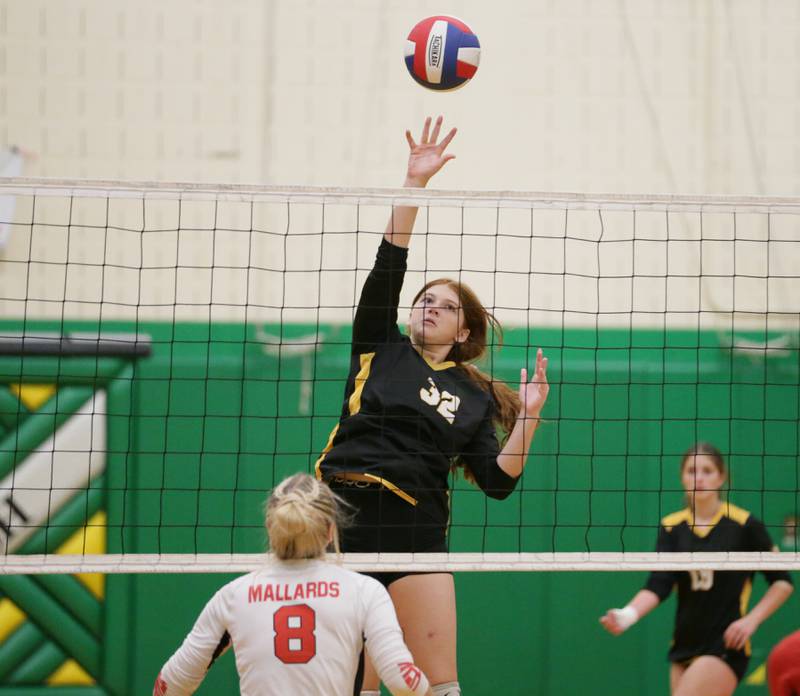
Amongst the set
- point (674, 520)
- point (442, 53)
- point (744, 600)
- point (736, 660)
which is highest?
point (442, 53)

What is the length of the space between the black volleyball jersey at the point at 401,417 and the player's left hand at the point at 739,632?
200 cm

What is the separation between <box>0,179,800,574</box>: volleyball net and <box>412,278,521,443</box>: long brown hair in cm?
223

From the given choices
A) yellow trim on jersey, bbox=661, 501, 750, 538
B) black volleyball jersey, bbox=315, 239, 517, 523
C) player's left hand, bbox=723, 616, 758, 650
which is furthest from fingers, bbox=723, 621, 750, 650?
black volleyball jersey, bbox=315, 239, 517, 523

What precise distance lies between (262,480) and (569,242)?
8.01 ft

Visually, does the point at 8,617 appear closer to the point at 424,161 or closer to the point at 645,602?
the point at 645,602

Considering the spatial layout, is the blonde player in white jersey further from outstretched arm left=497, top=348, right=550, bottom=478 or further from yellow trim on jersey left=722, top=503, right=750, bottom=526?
yellow trim on jersey left=722, top=503, right=750, bottom=526

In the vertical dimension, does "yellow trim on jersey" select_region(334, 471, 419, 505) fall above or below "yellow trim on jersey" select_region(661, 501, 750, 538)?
above

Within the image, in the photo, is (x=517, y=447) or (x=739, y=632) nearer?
(x=517, y=447)

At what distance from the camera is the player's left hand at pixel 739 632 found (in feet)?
18.3

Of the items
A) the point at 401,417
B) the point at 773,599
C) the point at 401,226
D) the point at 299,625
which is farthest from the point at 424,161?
the point at 773,599

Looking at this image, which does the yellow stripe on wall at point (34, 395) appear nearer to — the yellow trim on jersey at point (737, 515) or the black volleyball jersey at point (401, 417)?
the black volleyball jersey at point (401, 417)

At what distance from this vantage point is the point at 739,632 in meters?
5.58

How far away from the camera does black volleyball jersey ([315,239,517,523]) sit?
4.04 m

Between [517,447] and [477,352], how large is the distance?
1.58ft
